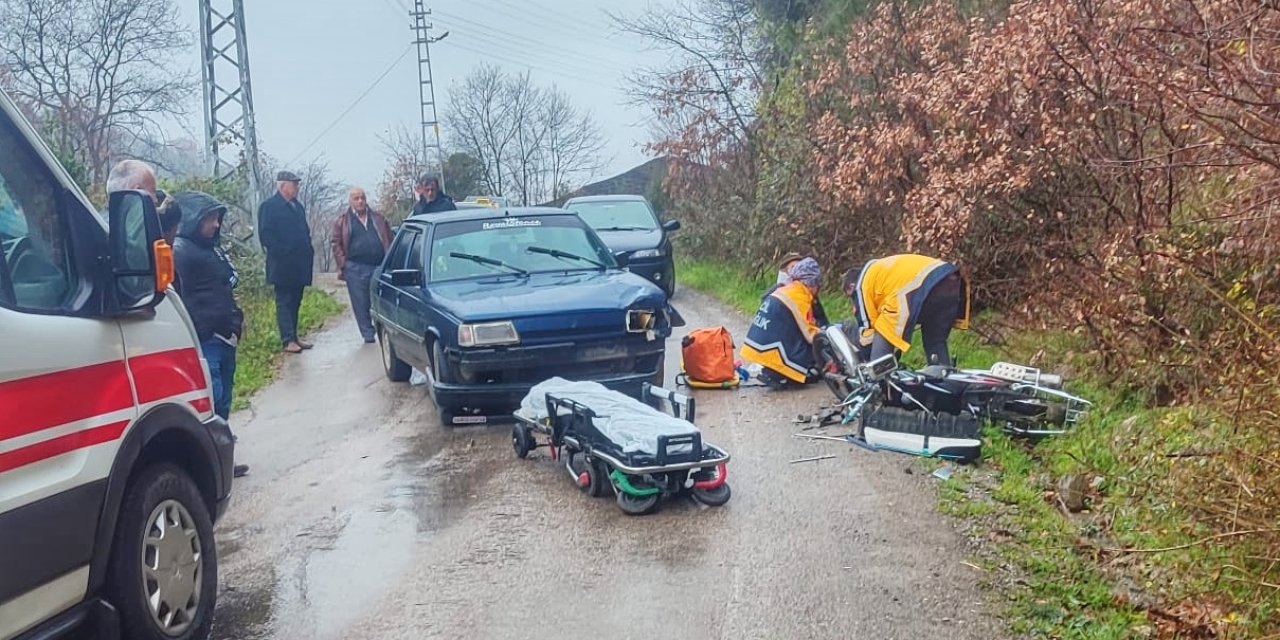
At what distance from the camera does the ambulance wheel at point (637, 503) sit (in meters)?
6.27

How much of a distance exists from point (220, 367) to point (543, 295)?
240cm

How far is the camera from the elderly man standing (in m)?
13.4

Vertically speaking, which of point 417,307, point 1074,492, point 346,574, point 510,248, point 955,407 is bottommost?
point 346,574

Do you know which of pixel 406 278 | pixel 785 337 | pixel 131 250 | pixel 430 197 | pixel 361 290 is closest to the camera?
pixel 131 250

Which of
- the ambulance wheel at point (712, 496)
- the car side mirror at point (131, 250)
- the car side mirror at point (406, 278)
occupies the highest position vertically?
the car side mirror at point (131, 250)

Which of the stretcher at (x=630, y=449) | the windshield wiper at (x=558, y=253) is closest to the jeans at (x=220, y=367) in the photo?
the stretcher at (x=630, y=449)

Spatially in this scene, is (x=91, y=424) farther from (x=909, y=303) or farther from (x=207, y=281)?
(x=909, y=303)

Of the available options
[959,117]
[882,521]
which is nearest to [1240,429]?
[882,521]

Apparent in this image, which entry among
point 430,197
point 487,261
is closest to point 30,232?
point 487,261

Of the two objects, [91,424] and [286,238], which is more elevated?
[286,238]

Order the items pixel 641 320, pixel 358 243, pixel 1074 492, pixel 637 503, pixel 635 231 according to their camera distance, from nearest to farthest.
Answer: pixel 1074 492, pixel 637 503, pixel 641 320, pixel 358 243, pixel 635 231

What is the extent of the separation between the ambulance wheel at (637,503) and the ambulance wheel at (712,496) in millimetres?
272

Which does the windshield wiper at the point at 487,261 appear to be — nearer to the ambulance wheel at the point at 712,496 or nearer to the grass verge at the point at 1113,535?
the ambulance wheel at the point at 712,496

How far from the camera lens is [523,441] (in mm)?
7605
